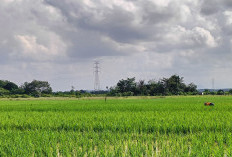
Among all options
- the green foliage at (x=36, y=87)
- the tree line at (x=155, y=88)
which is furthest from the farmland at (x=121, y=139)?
the green foliage at (x=36, y=87)

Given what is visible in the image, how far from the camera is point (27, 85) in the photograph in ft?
208

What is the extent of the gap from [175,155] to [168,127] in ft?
8.12

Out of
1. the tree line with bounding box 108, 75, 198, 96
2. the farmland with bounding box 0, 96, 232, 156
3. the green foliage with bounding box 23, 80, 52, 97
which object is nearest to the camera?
the farmland with bounding box 0, 96, 232, 156

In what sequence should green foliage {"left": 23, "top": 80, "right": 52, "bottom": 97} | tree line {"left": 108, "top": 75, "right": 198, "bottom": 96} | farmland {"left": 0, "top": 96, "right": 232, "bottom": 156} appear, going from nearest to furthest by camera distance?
farmland {"left": 0, "top": 96, "right": 232, "bottom": 156} → tree line {"left": 108, "top": 75, "right": 198, "bottom": 96} → green foliage {"left": 23, "top": 80, "right": 52, "bottom": 97}

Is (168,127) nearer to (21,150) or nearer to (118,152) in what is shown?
(118,152)

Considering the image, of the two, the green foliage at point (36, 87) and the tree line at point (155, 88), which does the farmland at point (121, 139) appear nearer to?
the tree line at point (155, 88)

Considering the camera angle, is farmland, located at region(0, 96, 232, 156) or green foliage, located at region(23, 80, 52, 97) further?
green foliage, located at region(23, 80, 52, 97)

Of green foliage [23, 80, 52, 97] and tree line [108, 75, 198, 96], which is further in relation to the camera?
green foliage [23, 80, 52, 97]

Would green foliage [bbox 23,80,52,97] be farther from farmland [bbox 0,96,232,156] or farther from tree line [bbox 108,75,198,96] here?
farmland [bbox 0,96,232,156]

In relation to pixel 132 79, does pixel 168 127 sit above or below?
below

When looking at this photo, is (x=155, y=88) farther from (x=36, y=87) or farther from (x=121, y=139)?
(x=121, y=139)


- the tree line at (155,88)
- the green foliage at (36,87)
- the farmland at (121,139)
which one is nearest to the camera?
the farmland at (121,139)

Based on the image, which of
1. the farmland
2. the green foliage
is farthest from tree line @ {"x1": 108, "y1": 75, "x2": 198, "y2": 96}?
the farmland

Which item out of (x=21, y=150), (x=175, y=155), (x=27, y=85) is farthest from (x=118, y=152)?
(x=27, y=85)
